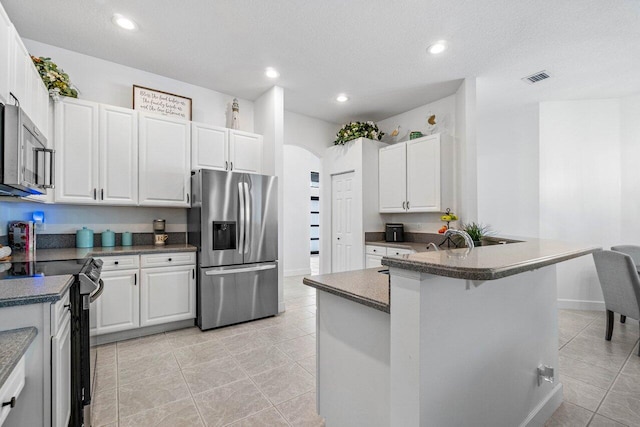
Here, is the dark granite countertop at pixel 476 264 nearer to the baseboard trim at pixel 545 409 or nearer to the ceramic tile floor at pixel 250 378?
the baseboard trim at pixel 545 409

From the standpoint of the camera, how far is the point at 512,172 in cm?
450

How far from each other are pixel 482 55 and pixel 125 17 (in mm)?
3278

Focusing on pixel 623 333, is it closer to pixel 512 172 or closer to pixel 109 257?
pixel 512 172

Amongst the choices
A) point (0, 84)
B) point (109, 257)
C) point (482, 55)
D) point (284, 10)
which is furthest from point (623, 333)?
point (0, 84)

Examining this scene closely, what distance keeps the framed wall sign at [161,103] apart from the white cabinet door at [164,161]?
0.80ft

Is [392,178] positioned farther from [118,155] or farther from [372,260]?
[118,155]

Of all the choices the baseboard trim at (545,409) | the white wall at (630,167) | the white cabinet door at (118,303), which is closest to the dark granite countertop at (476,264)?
the baseboard trim at (545,409)

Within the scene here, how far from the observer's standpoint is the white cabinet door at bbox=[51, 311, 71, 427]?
125 cm

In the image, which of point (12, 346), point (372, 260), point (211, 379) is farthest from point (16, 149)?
point (372, 260)

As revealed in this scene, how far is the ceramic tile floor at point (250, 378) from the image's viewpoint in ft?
6.07

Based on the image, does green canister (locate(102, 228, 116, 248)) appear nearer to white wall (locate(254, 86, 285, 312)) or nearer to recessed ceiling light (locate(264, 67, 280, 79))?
white wall (locate(254, 86, 285, 312))

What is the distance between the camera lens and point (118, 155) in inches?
120

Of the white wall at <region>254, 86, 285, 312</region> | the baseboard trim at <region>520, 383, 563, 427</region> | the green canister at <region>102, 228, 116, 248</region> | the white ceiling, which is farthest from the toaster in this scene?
the green canister at <region>102, 228, 116, 248</region>

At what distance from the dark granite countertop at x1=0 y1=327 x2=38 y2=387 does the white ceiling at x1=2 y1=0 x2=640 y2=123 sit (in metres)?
2.39
